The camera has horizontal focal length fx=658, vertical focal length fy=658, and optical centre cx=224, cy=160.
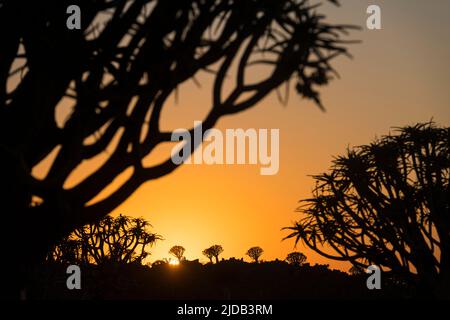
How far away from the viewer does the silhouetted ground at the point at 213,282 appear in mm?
27594

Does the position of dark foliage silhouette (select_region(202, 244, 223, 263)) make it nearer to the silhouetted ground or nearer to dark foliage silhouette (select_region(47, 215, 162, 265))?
the silhouetted ground

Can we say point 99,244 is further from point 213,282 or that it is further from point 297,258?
point 297,258

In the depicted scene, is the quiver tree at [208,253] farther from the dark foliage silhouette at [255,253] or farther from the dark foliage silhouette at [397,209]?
the dark foliage silhouette at [397,209]

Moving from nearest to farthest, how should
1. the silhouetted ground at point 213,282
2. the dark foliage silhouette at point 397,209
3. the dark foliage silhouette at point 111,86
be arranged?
the dark foliage silhouette at point 111,86 < the dark foliage silhouette at point 397,209 < the silhouetted ground at point 213,282

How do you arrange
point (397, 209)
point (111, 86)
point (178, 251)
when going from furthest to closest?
point (178, 251) < point (397, 209) < point (111, 86)

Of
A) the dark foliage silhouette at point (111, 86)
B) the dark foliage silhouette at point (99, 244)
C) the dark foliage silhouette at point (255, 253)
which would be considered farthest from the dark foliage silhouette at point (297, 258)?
the dark foliage silhouette at point (111, 86)

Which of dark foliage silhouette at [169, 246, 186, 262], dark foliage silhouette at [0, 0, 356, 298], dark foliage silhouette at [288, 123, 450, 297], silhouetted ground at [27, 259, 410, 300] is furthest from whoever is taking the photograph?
dark foliage silhouette at [169, 246, 186, 262]

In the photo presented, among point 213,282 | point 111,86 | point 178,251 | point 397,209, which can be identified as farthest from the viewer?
point 178,251

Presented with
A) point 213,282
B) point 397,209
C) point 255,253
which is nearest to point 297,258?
point 255,253

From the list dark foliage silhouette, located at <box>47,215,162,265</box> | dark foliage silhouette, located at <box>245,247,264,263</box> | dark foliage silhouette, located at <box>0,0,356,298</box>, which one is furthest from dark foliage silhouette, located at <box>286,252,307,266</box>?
dark foliage silhouette, located at <box>0,0,356,298</box>

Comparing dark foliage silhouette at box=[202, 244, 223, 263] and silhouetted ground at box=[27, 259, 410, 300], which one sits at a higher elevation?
dark foliage silhouette at box=[202, 244, 223, 263]

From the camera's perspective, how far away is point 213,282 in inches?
1734

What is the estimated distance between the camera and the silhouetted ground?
2759cm
